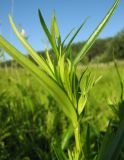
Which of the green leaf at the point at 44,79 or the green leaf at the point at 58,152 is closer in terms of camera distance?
the green leaf at the point at 44,79

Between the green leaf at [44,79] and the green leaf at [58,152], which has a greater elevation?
the green leaf at [44,79]

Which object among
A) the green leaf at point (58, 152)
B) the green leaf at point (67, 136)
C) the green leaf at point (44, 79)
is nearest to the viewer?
the green leaf at point (44, 79)

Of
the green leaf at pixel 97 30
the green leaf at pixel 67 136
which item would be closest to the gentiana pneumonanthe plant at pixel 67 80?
the green leaf at pixel 97 30

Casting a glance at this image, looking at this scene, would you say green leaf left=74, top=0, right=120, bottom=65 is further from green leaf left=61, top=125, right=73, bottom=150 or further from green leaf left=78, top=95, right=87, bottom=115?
green leaf left=61, top=125, right=73, bottom=150

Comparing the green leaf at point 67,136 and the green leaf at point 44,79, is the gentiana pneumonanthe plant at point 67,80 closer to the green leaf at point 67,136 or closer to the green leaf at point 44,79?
the green leaf at point 44,79

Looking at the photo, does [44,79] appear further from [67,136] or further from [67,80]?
[67,136]

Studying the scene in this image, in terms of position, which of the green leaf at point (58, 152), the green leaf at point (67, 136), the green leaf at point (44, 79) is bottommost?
the green leaf at point (67, 136)

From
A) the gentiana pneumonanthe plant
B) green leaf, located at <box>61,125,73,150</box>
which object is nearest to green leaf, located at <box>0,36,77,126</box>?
the gentiana pneumonanthe plant

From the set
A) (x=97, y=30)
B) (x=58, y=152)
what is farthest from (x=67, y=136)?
(x=97, y=30)

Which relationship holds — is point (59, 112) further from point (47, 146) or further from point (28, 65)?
point (28, 65)

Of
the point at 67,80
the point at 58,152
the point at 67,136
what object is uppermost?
the point at 67,80

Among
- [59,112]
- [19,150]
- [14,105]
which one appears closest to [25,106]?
[14,105]
